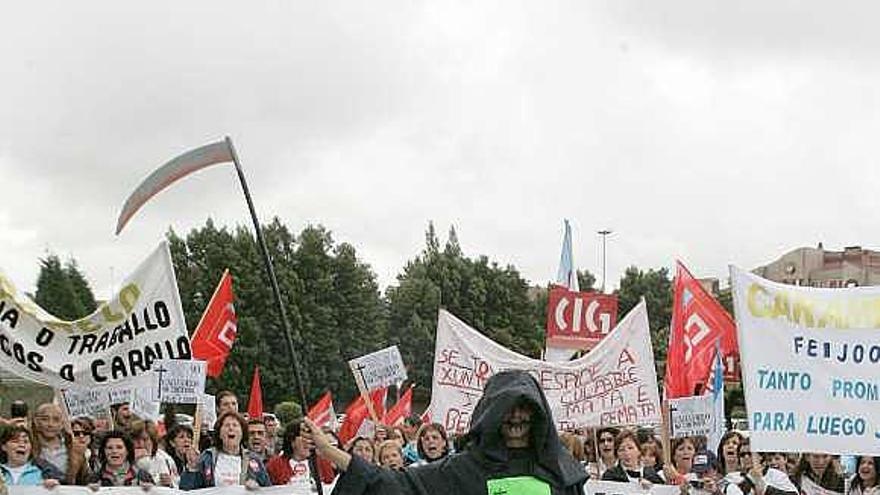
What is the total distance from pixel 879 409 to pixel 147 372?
5.18 meters

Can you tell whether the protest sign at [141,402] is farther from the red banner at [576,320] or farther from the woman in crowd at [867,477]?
the red banner at [576,320]

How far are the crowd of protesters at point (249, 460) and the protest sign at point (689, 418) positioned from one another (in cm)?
12

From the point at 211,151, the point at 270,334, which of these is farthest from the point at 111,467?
the point at 270,334

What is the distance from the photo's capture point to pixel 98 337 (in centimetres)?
1069

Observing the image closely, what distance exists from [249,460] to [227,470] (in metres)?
0.17

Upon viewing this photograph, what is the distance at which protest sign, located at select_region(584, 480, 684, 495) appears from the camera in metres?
9.65

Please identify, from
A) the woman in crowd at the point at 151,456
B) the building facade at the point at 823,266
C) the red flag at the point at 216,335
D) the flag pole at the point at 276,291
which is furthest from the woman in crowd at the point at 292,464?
the building facade at the point at 823,266

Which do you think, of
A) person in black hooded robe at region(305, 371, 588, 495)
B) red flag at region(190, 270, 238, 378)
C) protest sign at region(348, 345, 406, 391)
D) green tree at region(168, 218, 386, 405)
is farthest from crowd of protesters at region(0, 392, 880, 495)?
green tree at region(168, 218, 386, 405)

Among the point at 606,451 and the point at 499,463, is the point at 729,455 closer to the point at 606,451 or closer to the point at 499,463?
the point at 606,451

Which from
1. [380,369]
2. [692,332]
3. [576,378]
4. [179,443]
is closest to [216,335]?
[380,369]

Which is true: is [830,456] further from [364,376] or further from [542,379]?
[364,376]

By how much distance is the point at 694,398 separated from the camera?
10625 mm

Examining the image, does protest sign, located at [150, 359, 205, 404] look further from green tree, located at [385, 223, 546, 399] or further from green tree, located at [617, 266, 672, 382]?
green tree, located at [617, 266, 672, 382]

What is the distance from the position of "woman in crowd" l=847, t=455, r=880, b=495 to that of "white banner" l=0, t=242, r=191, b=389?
4.91m
